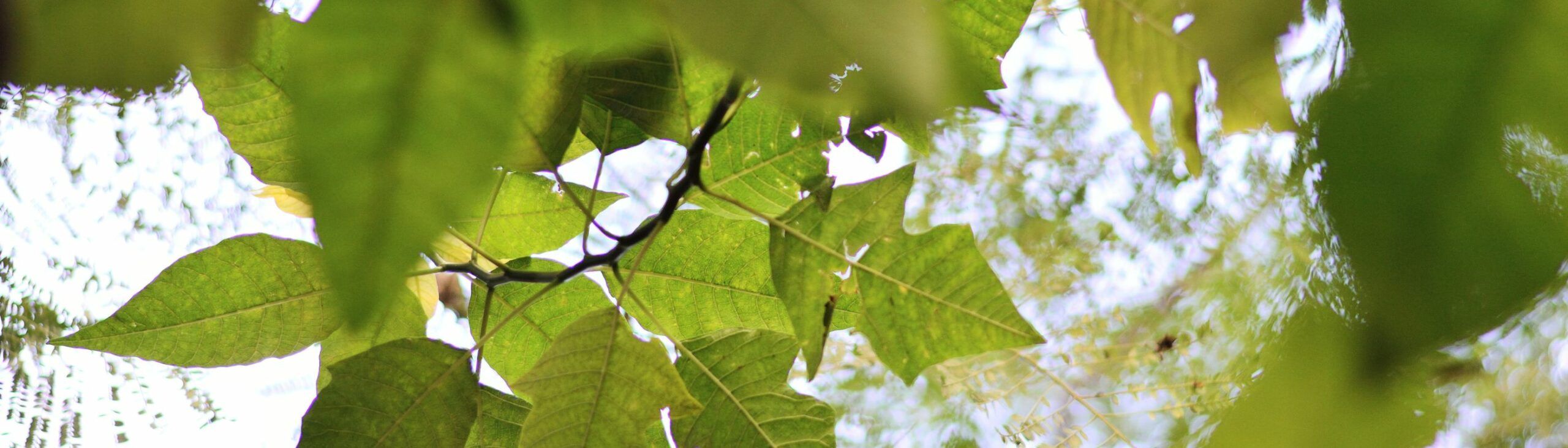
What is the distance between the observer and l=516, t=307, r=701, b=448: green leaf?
0.21 metres

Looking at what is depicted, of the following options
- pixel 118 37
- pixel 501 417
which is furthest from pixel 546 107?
pixel 501 417

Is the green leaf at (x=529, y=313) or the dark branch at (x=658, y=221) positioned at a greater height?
the green leaf at (x=529, y=313)

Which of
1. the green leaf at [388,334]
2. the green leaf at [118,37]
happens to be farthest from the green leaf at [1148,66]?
the green leaf at [388,334]

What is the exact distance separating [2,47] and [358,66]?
0.07 feet

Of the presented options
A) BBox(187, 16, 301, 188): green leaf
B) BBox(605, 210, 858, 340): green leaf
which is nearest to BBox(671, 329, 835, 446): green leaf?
BBox(605, 210, 858, 340): green leaf

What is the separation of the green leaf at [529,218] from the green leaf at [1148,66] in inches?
6.4

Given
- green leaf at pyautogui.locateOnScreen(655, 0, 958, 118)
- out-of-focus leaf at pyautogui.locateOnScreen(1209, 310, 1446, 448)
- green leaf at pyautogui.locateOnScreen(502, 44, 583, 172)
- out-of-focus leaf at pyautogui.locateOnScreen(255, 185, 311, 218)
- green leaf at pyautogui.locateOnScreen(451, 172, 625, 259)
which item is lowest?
out-of-focus leaf at pyautogui.locateOnScreen(1209, 310, 1446, 448)

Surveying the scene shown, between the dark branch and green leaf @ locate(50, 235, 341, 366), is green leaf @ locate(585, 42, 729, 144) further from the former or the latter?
green leaf @ locate(50, 235, 341, 366)

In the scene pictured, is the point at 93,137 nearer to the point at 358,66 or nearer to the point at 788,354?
the point at 788,354

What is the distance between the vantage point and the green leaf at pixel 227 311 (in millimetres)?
235

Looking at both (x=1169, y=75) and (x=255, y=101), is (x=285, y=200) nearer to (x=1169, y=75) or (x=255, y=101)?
(x=255, y=101)

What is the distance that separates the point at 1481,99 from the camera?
40 millimetres

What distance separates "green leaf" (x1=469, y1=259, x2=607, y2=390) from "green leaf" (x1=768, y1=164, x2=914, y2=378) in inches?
3.3

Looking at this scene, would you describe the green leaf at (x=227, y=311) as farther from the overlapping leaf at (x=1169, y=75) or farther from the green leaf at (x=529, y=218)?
the overlapping leaf at (x=1169, y=75)
